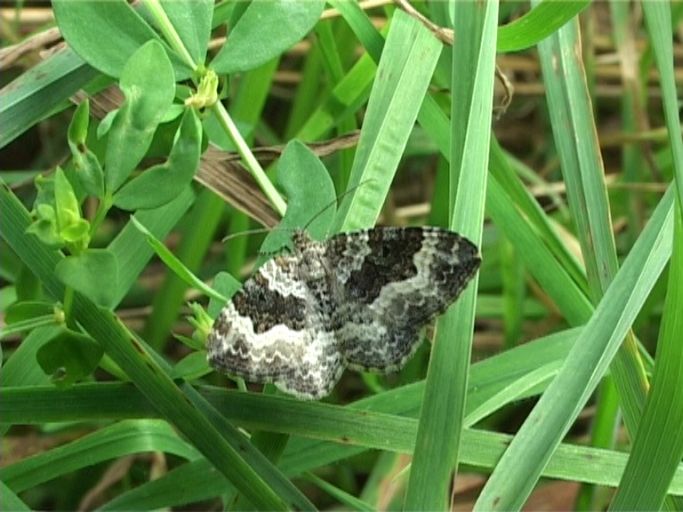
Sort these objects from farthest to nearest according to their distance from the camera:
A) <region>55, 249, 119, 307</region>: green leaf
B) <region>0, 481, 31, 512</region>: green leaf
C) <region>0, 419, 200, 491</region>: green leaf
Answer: <region>0, 419, 200, 491</region>: green leaf → <region>0, 481, 31, 512</region>: green leaf → <region>55, 249, 119, 307</region>: green leaf

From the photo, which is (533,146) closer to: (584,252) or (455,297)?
(584,252)

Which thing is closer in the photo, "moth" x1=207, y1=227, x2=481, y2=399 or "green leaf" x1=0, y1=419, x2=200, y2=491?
"moth" x1=207, y1=227, x2=481, y2=399

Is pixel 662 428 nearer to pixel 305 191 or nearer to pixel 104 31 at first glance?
pixel 305 191

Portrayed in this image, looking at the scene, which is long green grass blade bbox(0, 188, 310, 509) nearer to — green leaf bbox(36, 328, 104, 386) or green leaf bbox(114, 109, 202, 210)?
green leaf bbox(36, 328, 104, 386)

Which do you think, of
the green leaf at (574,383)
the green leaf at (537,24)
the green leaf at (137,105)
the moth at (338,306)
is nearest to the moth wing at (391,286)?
the moth at (338,306)

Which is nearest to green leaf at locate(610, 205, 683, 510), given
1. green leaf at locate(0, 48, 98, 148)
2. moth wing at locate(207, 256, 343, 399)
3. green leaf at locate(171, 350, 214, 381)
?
moth wing at locate(207, 256, 343, 399)

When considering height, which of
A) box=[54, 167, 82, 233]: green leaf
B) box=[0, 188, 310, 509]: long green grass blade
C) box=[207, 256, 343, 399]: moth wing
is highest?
box=[54, 167, 82, 233]: green leaf
